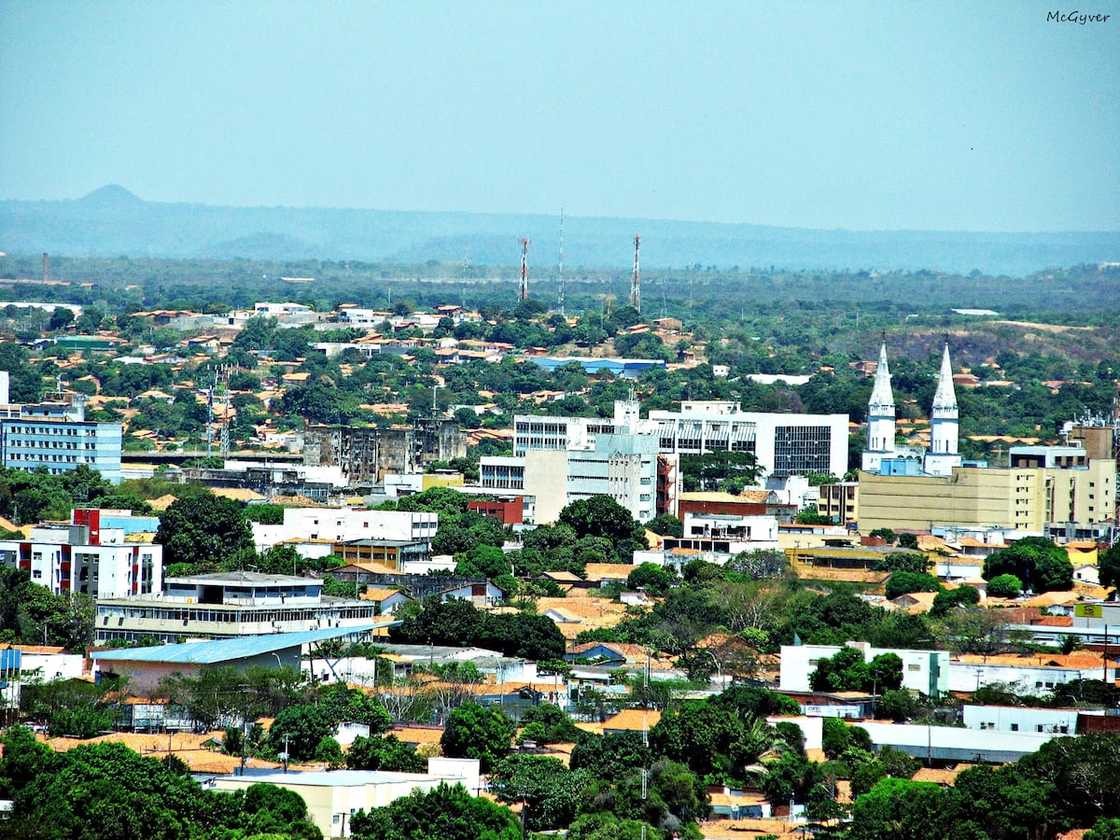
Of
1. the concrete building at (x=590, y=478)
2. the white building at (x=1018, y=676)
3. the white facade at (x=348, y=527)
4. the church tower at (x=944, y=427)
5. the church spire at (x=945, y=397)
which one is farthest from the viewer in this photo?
the church spire at (x=945, y=397)

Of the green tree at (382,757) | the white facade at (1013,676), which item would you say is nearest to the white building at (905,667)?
the white facade at (1013,676)

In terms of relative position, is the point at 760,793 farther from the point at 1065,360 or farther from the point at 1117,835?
the point at 1065,360

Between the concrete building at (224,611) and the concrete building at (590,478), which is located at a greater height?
the concrete building at (590,478)

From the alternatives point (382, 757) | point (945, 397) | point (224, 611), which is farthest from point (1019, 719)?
point (945, 397)

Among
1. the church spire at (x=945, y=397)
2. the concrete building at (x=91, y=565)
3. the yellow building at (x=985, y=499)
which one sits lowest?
the concrete building at (x=91, y=565)

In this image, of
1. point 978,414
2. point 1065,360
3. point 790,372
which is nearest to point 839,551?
point 978,414

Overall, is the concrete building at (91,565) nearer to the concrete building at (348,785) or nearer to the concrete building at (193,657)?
the concrete building at (193,657)

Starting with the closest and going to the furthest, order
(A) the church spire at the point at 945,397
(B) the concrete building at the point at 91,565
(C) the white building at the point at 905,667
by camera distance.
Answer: (C) the white building at the point at 905,667 → (B) the concrete building at the point at 91,565 → (A) the church spire at the point at 945,397
